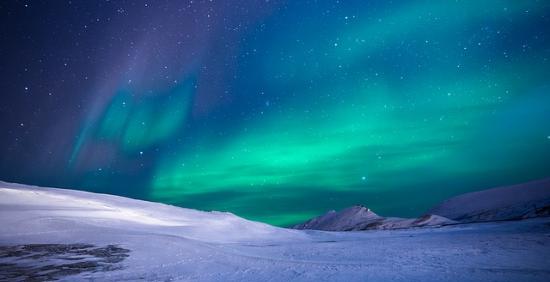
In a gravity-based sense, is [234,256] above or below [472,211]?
below

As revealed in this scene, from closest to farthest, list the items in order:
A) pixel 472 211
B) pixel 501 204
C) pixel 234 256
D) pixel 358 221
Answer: pixel 234 256
pixel 501 204
pixel 358 221
pixel 472 211

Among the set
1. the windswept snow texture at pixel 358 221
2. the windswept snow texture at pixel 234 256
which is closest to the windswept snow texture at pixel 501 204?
the windswept snow texture at pixel 358 221

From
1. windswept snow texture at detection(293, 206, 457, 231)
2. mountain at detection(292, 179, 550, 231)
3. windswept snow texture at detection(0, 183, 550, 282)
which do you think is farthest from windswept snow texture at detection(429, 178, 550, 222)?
windswept snow texture at detection(0, 183, 550, 282)

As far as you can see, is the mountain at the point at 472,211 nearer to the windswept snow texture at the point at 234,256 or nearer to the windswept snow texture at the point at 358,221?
the windswept snow texture at the point at 358,221

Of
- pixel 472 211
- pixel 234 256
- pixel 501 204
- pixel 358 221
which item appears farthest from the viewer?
pixel 472 211

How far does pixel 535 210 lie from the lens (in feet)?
106

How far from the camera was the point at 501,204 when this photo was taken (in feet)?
136

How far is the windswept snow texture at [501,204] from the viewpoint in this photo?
1345 inches

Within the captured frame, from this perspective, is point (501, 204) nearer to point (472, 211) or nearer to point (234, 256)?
point (472, 211)

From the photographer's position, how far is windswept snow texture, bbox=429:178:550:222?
34.2m

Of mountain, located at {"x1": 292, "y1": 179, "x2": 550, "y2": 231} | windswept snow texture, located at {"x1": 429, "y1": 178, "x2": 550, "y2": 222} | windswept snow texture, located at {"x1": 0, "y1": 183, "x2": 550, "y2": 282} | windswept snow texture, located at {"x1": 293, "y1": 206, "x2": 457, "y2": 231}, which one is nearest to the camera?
windswept snow texture, located at {"x1": 0, "y1": 183, "x2": 550, "y2": 282}

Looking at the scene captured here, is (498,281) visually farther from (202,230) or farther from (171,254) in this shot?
(202,230)

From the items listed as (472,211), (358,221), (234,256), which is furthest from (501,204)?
(234,256)

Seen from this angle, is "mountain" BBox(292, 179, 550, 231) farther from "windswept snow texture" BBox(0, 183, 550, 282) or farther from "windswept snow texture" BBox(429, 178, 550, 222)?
"windswept snow texture" BBox(0, 183, 550, 282)
